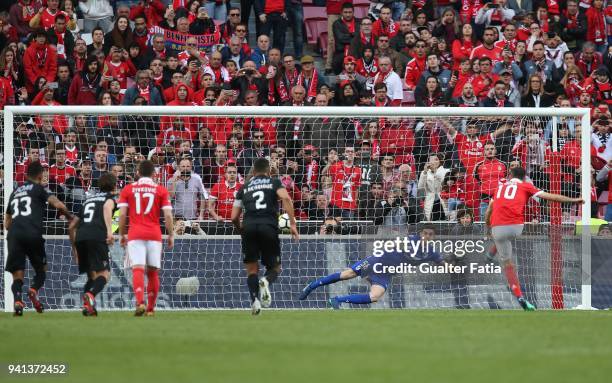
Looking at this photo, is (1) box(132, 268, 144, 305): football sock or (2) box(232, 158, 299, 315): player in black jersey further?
(2) box(232, 158, 299, 315): player in black jersey

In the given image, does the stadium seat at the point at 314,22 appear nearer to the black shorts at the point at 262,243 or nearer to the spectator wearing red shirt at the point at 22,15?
the spectator wearing red shirt at the point at 22,15

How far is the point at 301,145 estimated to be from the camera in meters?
19.7

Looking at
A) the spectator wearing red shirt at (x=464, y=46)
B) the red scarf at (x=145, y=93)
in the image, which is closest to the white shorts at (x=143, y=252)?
the red scarf at (x=145, y=93)

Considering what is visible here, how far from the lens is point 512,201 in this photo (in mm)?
17516

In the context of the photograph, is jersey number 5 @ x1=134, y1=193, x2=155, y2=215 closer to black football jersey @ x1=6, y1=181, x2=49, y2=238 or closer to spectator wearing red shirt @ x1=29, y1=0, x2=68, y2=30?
black football jersey @ x1=6, y1=181, x2=49, y2=238

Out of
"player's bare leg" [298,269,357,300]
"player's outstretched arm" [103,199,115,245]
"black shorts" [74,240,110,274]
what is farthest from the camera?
"player's bare leg" [298,269,357,300]

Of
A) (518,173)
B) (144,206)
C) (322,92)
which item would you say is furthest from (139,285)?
(322,92)

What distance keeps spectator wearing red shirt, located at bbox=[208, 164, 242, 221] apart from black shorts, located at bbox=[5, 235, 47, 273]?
13.3 feet

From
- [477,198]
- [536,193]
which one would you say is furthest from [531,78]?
[536,193]

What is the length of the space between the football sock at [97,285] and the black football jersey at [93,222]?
1.85ft

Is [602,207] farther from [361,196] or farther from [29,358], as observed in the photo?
[29,358]

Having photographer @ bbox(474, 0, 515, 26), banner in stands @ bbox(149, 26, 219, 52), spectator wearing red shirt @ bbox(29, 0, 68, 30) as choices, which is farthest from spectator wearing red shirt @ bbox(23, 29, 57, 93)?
photographer @ bbox(474, 0, 515, 26)

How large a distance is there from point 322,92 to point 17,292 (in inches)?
337

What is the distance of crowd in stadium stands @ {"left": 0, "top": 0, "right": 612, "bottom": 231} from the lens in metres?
19.3
